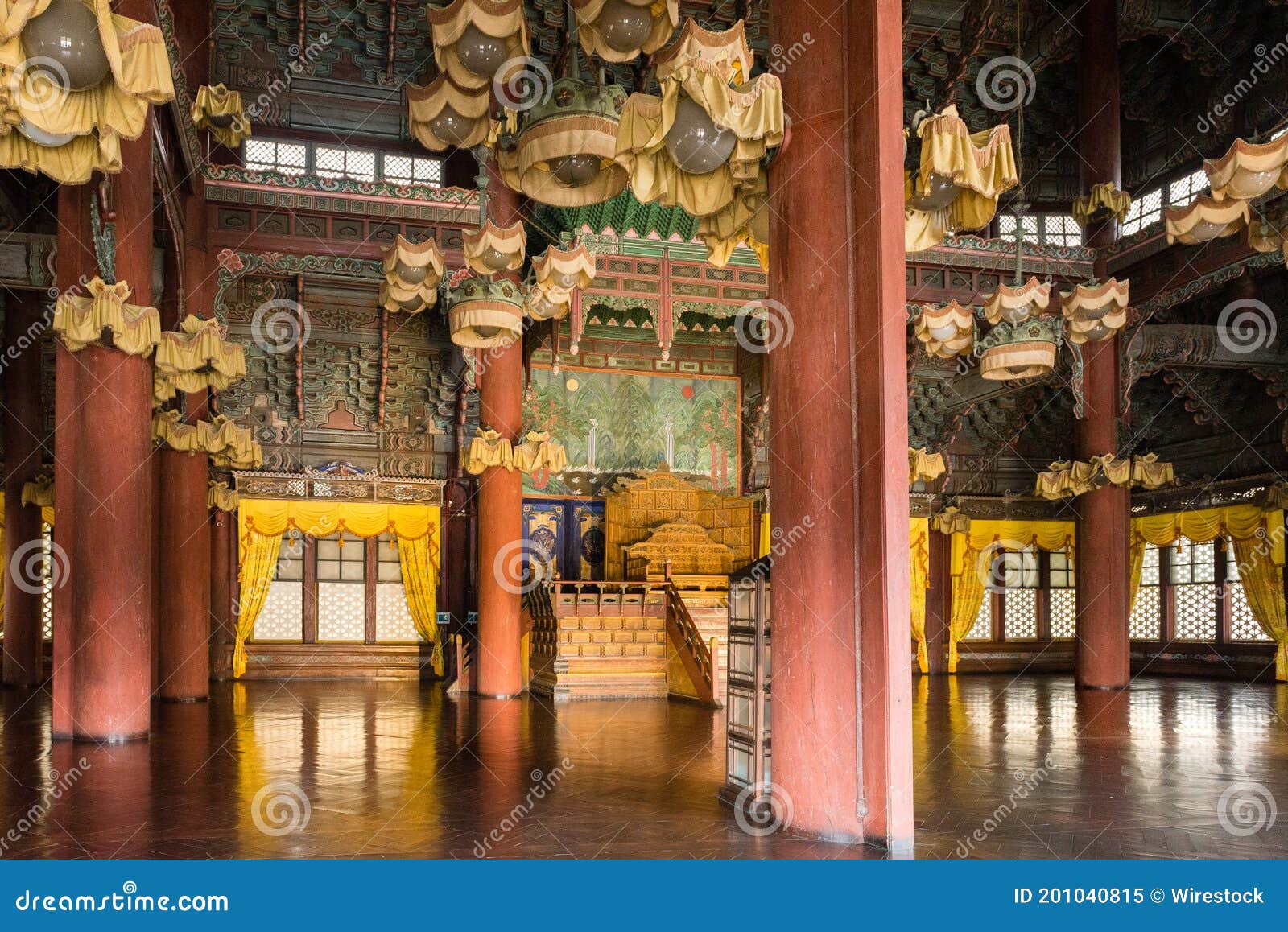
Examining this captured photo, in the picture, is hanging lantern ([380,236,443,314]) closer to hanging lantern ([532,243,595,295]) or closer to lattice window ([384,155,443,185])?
hanging lantern ([532,243,595,295])

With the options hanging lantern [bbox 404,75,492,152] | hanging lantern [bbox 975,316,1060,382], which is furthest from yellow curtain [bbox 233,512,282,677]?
hanging lantern [bbox 404,75,492,152]

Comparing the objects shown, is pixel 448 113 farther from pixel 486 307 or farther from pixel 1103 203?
pixel 1103 203

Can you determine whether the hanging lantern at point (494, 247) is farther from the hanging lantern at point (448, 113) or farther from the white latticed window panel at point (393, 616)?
the white latticed window panel at point (393, 616)

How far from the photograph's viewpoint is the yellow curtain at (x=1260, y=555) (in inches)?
588

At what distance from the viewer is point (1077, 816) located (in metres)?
5.17

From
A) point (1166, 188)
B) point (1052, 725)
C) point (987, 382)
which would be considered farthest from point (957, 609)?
point (1052, 725)

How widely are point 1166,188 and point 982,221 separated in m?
10.8

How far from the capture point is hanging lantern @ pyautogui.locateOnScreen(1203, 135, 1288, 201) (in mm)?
7230

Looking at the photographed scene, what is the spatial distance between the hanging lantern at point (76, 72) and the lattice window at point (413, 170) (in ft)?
32.3

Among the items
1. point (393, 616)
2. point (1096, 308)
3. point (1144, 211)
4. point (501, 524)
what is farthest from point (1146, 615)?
point (393, 616)

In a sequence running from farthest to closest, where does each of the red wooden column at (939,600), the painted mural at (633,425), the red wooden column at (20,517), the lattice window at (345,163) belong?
the red wooden column at (939,600) < the painted mural at (633,425) < the lattice window at (345,163) < the red wooden column at (20,517)

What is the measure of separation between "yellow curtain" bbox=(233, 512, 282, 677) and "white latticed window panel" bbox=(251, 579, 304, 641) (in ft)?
0.80

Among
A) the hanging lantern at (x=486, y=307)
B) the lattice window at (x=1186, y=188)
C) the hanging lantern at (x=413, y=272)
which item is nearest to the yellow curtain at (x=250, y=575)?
the hanging lantern at (x=413, y=272)

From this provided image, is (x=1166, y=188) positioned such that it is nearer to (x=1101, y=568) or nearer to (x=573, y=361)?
(x=1101, y=568)
